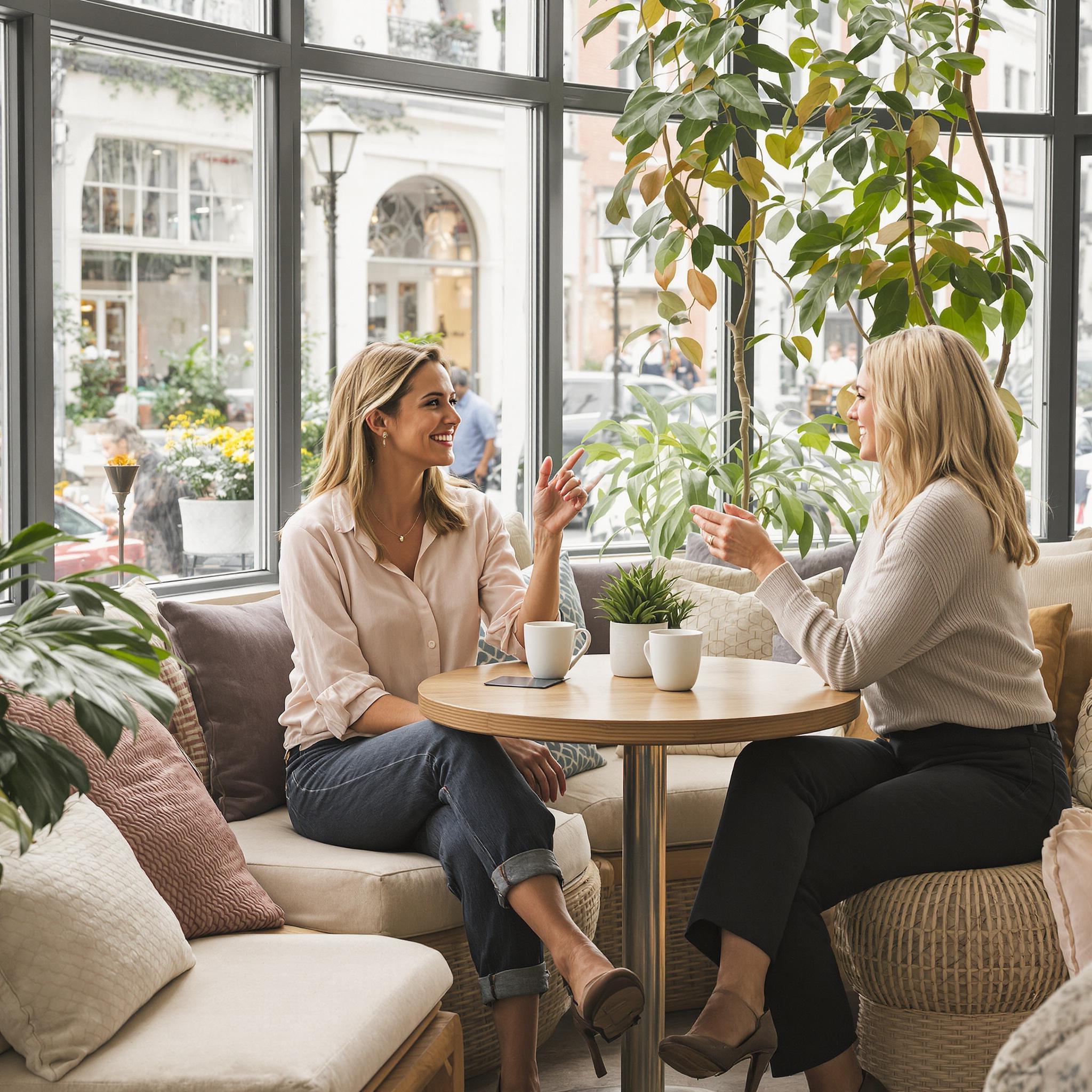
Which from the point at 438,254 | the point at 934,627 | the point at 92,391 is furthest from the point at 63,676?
the point at 438,254

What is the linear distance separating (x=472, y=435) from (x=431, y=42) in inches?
46.9

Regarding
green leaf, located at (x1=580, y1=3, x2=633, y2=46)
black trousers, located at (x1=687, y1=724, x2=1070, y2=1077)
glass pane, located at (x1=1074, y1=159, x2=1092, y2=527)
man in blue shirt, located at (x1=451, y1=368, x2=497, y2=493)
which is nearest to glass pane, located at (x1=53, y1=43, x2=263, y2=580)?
man in blue shirt, located at (x1=451, y1=368, x2=497, y2=493)

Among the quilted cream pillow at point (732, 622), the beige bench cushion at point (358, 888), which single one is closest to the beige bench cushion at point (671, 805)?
the quilted cream pillow at point (732, 622)

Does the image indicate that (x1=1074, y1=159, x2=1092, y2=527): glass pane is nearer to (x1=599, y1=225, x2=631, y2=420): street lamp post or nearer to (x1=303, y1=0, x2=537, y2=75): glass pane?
(x1=599, y1=225, x2=631, y2=420): street lamp post

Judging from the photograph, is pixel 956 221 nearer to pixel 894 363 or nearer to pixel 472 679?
pixel 894 363

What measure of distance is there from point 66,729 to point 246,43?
2156 mm

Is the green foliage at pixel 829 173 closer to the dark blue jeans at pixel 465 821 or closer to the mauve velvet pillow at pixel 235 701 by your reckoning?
the mauve velvet pillow at pixel 235 701

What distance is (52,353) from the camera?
9.79 feet

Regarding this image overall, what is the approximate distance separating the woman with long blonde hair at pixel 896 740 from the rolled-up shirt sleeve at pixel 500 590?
0.48 meters

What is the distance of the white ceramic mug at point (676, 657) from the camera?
198cm

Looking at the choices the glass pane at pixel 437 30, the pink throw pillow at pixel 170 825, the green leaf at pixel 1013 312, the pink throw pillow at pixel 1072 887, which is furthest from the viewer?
the glass pane at pixel 437 30

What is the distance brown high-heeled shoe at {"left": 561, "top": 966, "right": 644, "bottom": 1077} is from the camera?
178 centimetres

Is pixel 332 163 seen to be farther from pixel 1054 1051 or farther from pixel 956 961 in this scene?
pixel 1054 1051

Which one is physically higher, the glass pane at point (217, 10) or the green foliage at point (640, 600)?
the glass pane at point (217, 10)
